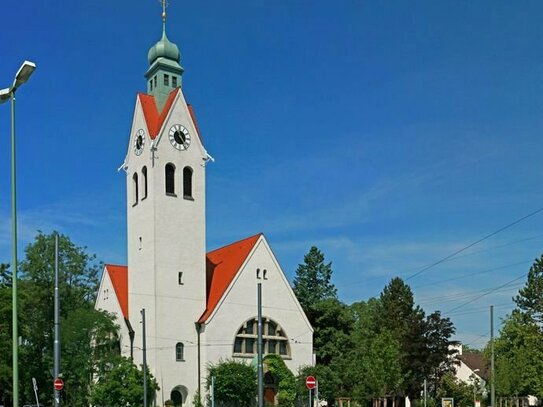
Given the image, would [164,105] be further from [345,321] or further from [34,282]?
[345,321]

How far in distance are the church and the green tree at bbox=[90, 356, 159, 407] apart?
262 cm

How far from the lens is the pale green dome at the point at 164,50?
58.4 metres

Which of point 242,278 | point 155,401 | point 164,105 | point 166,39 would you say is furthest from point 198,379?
point 166,39

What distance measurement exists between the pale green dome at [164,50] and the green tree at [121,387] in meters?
23.0

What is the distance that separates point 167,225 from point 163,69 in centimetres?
1266

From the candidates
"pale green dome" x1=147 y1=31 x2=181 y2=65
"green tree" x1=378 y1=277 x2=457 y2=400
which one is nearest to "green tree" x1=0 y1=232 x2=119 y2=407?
"pale green dome" x1=147 y1=31 x2=181 y2=65

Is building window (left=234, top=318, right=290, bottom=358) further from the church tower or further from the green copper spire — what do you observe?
the green copper spire

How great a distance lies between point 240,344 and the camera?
55.4 meters

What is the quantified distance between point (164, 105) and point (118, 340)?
17.9 meters

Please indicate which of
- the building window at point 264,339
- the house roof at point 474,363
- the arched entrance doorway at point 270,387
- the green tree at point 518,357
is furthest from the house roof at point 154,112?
the house roof at point 474,363

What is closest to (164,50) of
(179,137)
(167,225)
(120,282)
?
(179,137)

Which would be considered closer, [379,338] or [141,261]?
[141,261]

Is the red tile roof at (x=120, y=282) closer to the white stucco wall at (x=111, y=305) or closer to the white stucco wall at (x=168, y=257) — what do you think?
the white stucco wall at (x=111, y=305)

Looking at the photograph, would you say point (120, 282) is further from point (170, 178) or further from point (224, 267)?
point (170, 178)
